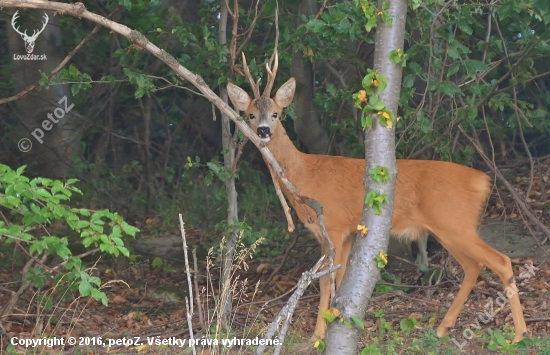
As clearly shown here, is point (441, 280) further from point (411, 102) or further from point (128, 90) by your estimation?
point (128, 90)

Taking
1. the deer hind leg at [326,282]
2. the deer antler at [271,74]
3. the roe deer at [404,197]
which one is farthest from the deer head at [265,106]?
the deer hind leg at [326,282]

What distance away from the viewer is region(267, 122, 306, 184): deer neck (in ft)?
23.0

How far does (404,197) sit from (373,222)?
211 cm

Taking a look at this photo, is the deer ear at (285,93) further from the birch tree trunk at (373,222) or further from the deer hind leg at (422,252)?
the birch tree trunk at (373,222)

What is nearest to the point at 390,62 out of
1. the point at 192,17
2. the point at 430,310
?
the point at 430,310

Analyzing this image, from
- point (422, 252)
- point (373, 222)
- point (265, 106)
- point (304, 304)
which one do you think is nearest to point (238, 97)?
point (265, 106)

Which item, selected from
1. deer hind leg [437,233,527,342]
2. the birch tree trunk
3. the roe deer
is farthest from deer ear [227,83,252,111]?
→ the birch tree trunk

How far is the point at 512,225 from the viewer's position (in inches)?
312

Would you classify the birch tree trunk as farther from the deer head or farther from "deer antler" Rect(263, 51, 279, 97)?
the deer head

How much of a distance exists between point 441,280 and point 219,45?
2.93m

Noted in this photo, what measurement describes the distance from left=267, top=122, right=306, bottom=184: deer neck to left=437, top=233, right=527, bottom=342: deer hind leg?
137cm

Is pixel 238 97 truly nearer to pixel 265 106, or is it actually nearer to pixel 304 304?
pixel 265 106

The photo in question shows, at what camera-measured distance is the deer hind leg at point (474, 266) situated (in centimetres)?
626

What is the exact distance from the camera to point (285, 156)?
704 cm
